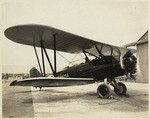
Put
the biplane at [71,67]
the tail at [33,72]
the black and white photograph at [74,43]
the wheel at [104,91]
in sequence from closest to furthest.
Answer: the black and white photograph at [74,43]
the biplane at [71,67]
the wheel at [104,91]
the tail at [33,72]

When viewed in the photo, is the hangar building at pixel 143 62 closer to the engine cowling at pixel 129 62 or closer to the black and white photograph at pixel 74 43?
the black and white photograph at pixel 74 43

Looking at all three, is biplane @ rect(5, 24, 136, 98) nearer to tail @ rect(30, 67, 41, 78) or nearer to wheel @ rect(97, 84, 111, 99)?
wheel @ rect(97, 84, 111, 99)

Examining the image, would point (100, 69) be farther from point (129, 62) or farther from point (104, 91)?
point (129, 62)

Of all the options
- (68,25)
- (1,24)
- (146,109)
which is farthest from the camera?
(68,25)

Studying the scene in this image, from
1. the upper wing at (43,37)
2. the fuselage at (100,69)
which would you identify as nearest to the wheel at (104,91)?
the fuselage at (100,69)

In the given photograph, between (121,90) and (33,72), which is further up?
(33,72)

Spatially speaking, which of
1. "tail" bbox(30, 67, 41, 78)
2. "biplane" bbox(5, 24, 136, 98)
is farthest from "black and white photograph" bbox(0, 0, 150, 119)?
"tail" bbox(30, 67, 41, 78)

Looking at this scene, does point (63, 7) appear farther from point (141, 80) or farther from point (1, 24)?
point (141, 80)

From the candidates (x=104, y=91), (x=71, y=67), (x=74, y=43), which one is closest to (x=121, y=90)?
(x=104, y=91)

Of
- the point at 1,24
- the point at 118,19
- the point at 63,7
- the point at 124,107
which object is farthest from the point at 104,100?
the point at 1,24

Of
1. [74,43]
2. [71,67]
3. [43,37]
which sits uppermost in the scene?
[43,37]

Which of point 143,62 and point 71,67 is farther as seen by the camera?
point 71,67
